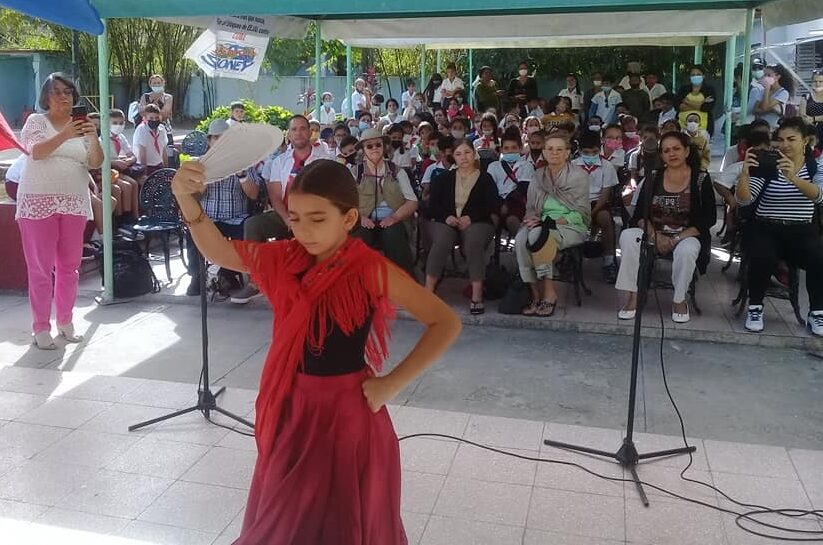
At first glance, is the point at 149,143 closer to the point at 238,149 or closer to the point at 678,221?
the point at 678,221

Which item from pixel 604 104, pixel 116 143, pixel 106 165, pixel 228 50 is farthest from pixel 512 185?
pixel 604 104

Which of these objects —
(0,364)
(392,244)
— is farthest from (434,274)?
(0,364)

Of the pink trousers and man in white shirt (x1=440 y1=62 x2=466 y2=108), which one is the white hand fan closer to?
the pink trousers

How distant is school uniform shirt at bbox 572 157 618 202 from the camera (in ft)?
24.1

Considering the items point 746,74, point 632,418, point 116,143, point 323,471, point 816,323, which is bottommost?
point 632,418

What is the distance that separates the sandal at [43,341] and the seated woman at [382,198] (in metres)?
2.36

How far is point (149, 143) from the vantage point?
9.84 m

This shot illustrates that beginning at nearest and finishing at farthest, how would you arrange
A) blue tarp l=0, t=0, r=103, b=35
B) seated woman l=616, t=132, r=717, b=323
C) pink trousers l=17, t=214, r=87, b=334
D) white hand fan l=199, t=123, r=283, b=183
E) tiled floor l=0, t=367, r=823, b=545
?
white hand fan l=199, t=123, r=283, b=183 → tiled floor l=0, t=367, r=823, b=545 → blue tarp l=0, t=0, r=103, b=35 → pink trousers l=17, t=214, r=87, b=334 → seated woman l=616, t=132, r=717, b=323

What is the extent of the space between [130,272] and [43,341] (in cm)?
142

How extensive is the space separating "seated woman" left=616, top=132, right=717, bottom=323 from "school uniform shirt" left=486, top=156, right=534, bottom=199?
4.50 feet

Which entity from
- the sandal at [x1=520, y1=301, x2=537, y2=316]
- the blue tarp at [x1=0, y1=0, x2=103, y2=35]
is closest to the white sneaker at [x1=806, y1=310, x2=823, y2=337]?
the sandal at [x1=520, y1=301, x2=537, y2=316]

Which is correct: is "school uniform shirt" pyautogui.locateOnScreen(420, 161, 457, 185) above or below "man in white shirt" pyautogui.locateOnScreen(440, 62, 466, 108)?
below

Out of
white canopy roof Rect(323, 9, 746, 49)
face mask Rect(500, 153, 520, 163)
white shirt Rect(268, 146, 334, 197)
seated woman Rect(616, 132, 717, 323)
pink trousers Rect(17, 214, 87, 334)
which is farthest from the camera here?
white canopy roof Rect(323, 9, 746, 49)

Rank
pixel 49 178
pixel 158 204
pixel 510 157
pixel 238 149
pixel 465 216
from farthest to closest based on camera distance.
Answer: pixel 510 157 < pixel 158 204 < pixel 465 216 < pixel 49 178 < pixel 238 149
